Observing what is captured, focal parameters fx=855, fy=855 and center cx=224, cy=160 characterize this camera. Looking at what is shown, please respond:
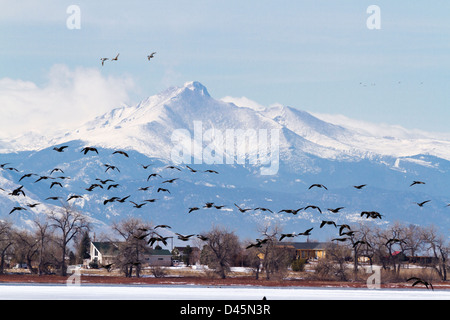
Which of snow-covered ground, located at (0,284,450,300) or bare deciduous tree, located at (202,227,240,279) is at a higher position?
bare deciduous tree, located at (202,227,240,279)

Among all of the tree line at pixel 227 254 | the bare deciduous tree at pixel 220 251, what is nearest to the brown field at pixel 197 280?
the bare deciduous tree at pixel 220 251

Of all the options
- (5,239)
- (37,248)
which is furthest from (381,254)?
(5,239)

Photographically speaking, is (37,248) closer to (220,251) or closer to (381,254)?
(220,251)

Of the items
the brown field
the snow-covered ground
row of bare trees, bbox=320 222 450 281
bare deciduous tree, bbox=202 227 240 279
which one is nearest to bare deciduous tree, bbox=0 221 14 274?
the brown field

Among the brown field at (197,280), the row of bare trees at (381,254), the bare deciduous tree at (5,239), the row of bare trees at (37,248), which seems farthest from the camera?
the bare deciduous tree at (5,239)

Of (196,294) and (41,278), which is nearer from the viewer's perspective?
(196,294)

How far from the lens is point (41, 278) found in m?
139

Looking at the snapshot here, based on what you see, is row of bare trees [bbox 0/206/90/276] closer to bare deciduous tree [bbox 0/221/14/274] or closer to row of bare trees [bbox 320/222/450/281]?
bare deciduous tree [bbox 0/221/14/274]

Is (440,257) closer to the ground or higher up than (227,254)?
closer to the ground

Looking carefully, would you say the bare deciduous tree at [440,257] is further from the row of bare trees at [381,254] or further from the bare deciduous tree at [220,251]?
the bare deciduous tree at [220,251]
